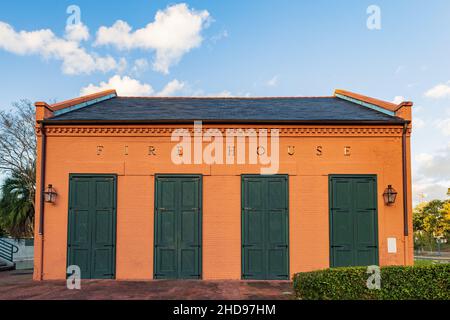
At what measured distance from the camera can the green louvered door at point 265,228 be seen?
1098cm

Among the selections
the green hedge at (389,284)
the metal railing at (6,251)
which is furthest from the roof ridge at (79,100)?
the green hedge at (389,284)

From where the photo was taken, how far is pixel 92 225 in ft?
36.7

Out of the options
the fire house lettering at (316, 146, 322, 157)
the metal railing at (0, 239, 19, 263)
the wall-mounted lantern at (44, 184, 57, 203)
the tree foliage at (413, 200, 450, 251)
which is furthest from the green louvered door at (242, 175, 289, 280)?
the tree foliage at (413, 200, 450, 251)

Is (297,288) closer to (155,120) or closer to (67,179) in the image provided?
(155,120)

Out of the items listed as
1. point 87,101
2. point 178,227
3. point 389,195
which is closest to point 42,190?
point 87,101

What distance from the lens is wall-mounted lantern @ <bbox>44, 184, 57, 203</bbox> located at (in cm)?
1101

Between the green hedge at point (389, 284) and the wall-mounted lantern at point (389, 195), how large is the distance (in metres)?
3.56

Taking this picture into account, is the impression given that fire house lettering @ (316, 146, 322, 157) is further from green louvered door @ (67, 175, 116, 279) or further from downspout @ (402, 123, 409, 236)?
green louvered door @ (67, 175, 116, 279)

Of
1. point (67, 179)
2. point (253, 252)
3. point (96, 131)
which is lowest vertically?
point (253, 252)

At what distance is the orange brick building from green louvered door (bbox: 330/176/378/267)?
31mm
